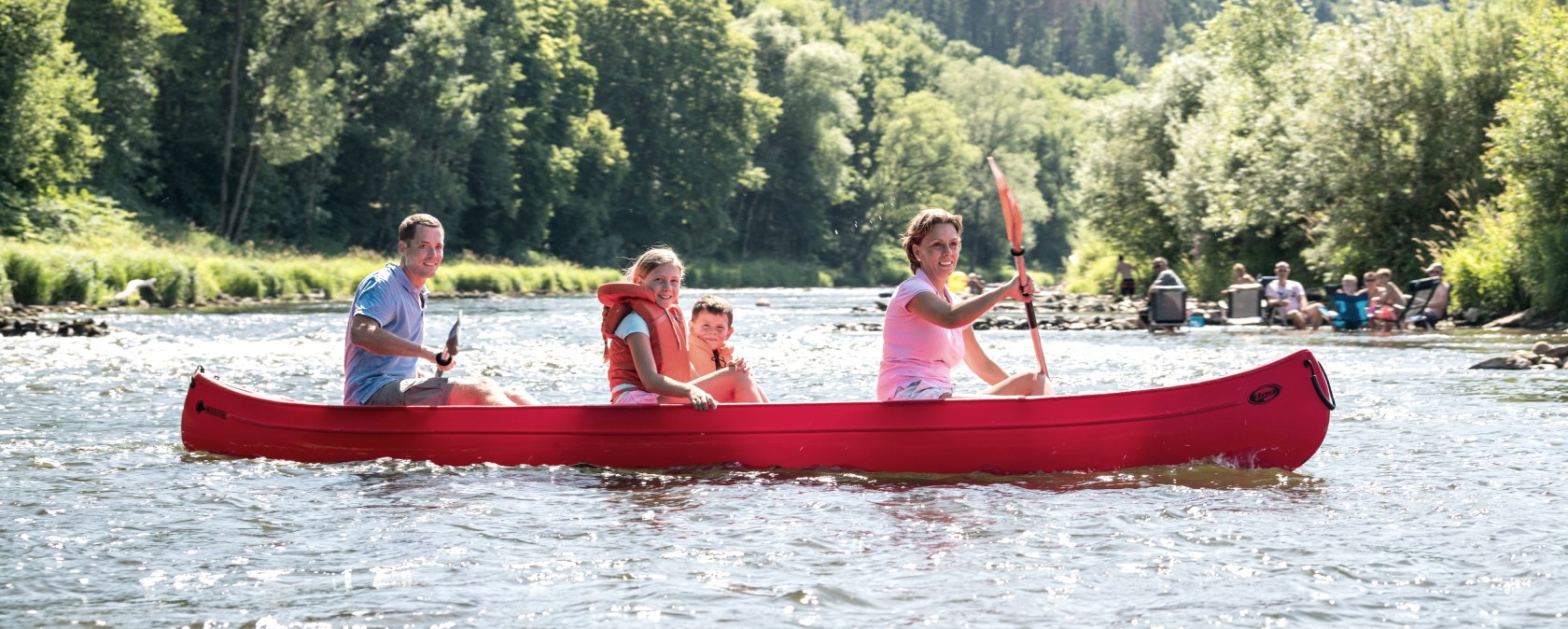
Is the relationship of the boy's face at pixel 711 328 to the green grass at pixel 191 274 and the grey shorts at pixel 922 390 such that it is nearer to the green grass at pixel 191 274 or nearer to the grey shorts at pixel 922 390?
the grey shorts at pixel 922 390

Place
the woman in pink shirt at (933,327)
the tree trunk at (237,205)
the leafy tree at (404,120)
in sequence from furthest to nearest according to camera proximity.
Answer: the leafy tree at (404,120), the tree trunk at (237,205), the woman in pink shirt at (933,327)

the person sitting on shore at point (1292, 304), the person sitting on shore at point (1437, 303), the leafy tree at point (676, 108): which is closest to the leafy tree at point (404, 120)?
the leafy tree at point (676, 108)

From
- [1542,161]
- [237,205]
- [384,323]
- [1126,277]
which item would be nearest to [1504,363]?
[1542,161]

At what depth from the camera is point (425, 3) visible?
5244 centimetres

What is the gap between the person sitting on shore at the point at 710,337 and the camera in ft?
29.1

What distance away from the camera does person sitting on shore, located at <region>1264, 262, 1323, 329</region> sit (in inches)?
934

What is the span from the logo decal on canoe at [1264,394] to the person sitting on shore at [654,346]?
2.59m

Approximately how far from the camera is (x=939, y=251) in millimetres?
7609

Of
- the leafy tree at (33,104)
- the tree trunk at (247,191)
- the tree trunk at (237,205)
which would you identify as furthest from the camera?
the tree trunk at (247,191)

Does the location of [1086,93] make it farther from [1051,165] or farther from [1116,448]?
[1116,448]

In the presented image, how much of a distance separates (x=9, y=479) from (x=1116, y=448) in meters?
5.63

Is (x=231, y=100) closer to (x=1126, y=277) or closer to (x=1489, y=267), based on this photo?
(x=1126, y=277)

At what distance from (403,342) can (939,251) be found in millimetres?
2779

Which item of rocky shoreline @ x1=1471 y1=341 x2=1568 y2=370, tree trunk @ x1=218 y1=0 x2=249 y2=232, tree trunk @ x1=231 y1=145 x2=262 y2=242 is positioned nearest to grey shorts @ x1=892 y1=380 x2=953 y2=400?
rocky shoreline @ x1=1471 y1=341 x2=1568 y2=370
